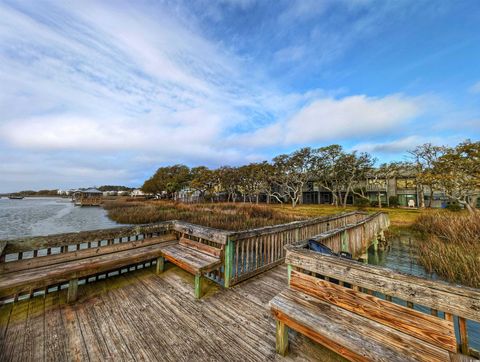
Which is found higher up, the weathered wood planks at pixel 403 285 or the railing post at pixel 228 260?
the weathered wood planks at pixel 403 285

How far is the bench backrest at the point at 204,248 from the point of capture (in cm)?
375

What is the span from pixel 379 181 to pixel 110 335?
37.0m

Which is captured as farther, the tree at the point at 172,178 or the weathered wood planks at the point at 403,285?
the tree at the point at 172,178

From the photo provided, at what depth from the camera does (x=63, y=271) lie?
3025 millimetres

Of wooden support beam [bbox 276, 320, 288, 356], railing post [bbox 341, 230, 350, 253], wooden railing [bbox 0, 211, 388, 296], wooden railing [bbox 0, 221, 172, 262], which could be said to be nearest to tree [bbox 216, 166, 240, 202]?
wooden railing [bbox 0, 211, 388, 296]

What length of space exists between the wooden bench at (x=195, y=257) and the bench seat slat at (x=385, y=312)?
1.62 meters

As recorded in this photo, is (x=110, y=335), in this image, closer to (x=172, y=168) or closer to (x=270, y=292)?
(x=270, y=292)

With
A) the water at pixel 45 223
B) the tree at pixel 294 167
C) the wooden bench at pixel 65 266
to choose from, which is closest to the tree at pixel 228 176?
the tree at pixel 294 167

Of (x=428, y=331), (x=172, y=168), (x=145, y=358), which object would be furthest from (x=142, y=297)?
(x=172, y=168)

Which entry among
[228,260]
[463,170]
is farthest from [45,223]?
[463,170]

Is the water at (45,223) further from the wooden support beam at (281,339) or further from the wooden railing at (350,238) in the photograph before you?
the wooden railing at (350,238)

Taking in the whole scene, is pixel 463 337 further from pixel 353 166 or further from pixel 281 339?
pixel 353 166

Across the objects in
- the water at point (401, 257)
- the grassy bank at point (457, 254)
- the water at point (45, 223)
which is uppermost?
the grassy bank at point (457, 254)

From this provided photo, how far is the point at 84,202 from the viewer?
46.6 meters
